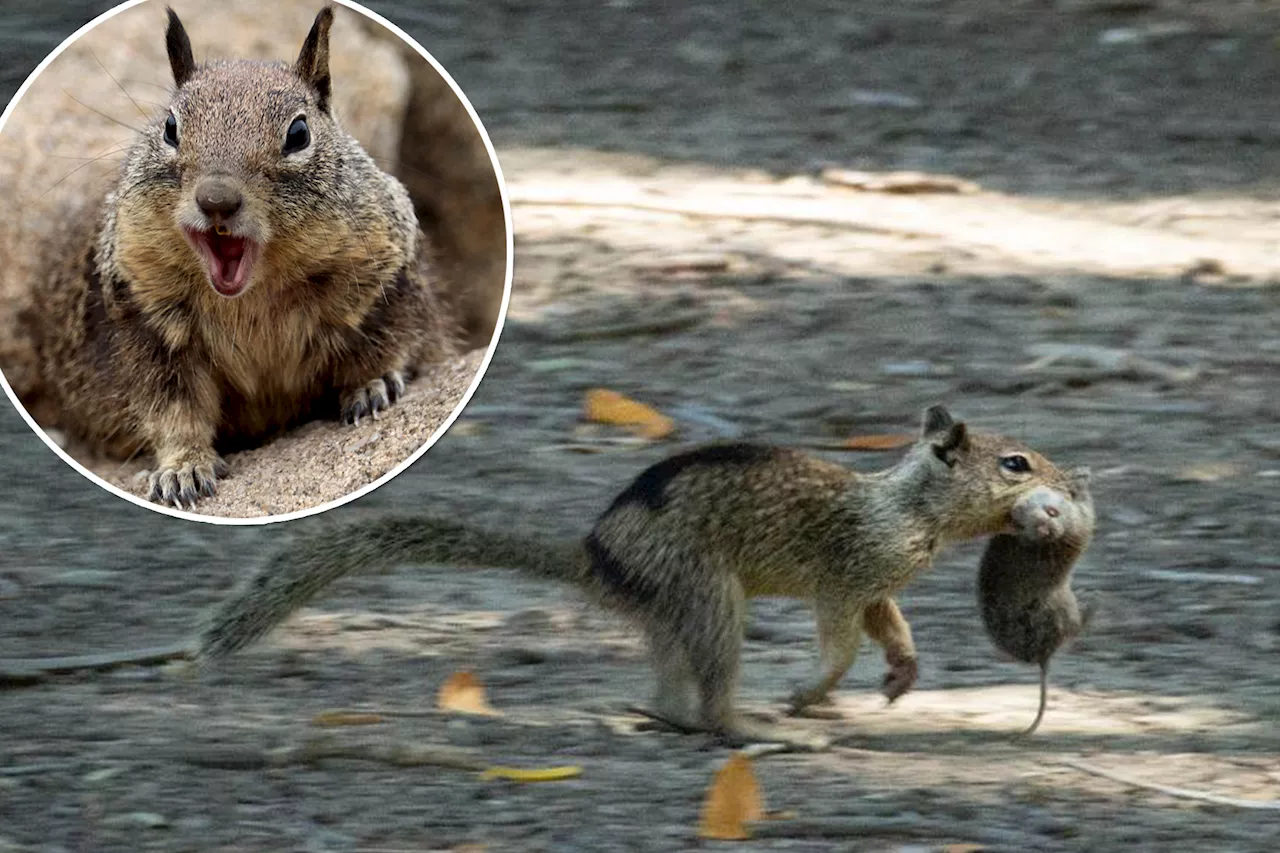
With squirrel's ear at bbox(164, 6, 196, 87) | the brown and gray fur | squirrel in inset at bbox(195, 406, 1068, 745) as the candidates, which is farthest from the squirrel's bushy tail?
squirrel's ear at bbox(164, 6, 196, 87)

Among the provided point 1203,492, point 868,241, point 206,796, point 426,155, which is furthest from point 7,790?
point 868,241

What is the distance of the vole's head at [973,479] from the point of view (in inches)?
156

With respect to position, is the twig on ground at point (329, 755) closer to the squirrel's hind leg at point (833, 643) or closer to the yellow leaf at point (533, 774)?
the yellow leaf at point (533, 774)

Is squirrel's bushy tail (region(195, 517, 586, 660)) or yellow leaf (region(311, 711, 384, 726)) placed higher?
squirrel's bushy tail (region(195, 517, 586, 660))

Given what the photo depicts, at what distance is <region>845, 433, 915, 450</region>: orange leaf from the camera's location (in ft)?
17.3

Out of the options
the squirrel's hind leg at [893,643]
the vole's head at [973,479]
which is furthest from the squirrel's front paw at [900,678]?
the vole's head at [973,479]

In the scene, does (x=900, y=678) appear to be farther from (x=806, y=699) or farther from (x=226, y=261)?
(x=226, y=261)

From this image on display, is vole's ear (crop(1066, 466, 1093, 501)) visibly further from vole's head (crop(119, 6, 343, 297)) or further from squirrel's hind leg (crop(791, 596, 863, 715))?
vole's head (crop(119, 6, 343, 297))

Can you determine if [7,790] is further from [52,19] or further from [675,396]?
[52,19]

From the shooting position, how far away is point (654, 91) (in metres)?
7.80

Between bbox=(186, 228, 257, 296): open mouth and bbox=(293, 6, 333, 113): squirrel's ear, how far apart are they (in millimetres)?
301

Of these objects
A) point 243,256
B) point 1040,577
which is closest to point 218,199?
point 243,256

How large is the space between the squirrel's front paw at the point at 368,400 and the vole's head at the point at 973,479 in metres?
1.00

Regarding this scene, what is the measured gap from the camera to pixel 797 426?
214 inches
